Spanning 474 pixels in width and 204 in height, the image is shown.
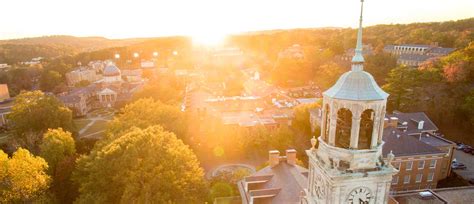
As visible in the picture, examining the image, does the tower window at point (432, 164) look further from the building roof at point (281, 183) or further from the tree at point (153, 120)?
the tree at point (153, 120)

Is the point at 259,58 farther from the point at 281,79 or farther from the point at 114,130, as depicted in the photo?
the point at 114,130

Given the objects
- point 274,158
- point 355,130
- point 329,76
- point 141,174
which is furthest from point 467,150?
point 141,174

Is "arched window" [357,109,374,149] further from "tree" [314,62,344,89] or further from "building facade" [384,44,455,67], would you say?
"building facade" [384,44,455,67]

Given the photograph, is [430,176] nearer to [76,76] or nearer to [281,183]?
[281,183]

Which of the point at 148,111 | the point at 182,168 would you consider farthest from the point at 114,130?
the point at 182,168

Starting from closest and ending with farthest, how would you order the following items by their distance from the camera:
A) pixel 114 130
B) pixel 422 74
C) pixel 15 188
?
pixel 15 188
pixel 114 130
pixel 422 74

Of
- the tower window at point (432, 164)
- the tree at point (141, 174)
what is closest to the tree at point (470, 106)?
the tower window at point (432, 164)
